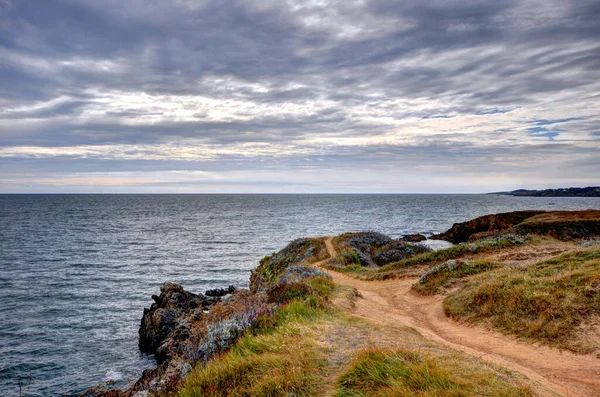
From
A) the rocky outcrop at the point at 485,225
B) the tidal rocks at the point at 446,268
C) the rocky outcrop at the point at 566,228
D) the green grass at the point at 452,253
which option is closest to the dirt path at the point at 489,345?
the tidal rocks at the point at 446,268

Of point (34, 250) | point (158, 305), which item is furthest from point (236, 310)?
point (34, 250)

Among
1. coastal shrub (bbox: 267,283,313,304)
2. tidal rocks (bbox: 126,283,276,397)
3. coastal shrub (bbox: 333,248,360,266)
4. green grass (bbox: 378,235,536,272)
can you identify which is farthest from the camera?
coastal shrub (bbox: 333,248,360,266)

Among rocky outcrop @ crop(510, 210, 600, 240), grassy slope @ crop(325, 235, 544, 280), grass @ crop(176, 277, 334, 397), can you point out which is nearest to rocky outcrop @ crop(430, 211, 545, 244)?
rocky outcrop @ crop(510, 210, 600, 240)

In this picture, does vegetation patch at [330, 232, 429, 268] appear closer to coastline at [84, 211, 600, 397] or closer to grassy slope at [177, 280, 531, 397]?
coastline at [84, 211, 600, 397]

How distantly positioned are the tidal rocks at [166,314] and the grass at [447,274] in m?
15.8

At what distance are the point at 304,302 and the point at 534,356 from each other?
288 inches

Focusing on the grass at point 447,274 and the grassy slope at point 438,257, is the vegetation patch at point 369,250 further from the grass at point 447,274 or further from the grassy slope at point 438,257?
the grass at point 447,274

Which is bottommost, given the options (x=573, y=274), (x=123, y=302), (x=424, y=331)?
(x=123, y=302)

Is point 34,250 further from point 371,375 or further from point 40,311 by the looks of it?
point 371,375

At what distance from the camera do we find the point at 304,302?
1369 cm

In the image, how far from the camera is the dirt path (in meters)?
8.63

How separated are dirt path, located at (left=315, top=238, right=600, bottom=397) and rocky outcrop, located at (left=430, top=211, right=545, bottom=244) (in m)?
51.6

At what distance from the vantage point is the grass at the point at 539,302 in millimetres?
11688

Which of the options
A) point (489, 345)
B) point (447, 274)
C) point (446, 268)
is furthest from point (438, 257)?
point (489, 345)
